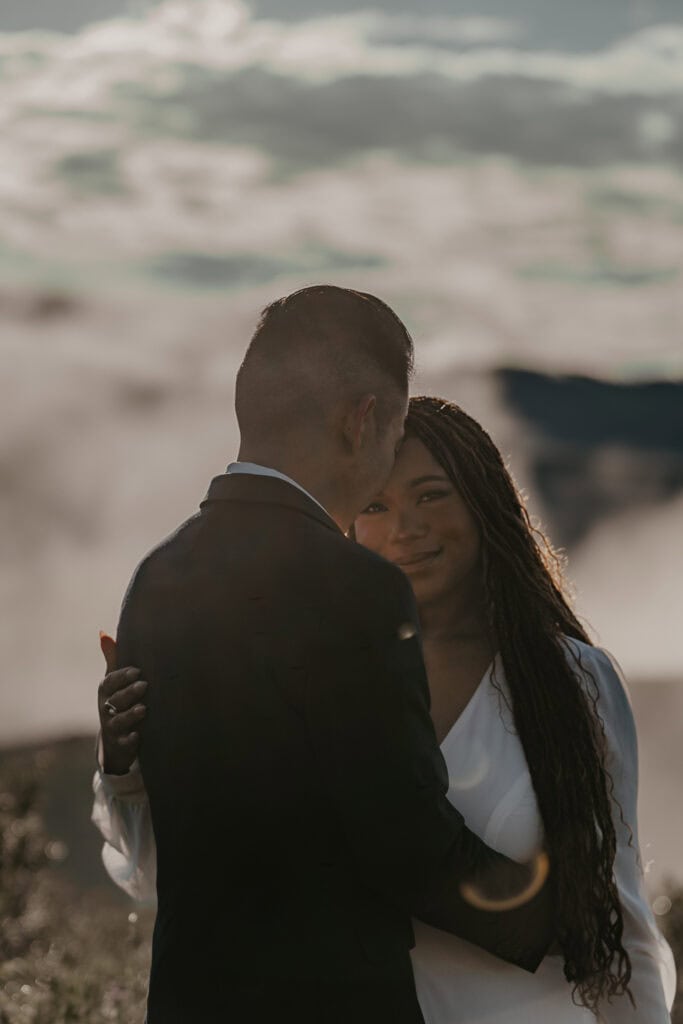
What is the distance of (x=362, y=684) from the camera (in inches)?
101

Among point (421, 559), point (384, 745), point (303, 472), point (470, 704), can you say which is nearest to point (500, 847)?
point (470, 704)

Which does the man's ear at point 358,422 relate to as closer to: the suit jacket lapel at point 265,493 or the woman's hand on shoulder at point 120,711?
the suit jacket lapel at point 265,493

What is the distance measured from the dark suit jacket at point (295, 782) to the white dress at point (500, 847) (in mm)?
494

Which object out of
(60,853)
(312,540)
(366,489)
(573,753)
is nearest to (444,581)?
(573,753)

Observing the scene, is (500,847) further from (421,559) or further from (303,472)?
(303,472)

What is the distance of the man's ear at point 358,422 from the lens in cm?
292

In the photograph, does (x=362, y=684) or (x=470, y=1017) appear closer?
(x=362, y=684)

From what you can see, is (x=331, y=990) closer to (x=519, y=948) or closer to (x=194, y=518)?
(x=519, y=948)

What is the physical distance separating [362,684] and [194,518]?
562 mm

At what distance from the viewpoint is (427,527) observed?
3.96 metres

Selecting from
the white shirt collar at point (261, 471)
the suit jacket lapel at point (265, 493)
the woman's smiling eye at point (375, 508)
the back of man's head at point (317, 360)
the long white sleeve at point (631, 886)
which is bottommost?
the long white sleeve at point (631, 886)

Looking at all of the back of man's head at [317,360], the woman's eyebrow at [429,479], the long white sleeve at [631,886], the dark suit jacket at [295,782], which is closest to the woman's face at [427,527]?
the woman's eyebrow at [429,479]

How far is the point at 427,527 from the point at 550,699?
0.68 metres

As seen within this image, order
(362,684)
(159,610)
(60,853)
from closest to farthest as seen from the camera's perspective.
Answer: (362,684)
(159,610)
(60,853)
